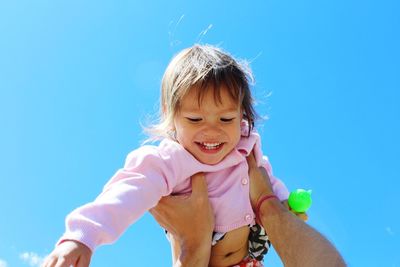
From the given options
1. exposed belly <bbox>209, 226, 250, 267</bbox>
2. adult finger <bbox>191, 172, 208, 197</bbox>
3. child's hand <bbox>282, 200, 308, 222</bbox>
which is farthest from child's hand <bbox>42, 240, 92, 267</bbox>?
child's hand <bbox>282, 200, 308, 222</bbox>

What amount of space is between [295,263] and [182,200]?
99cm

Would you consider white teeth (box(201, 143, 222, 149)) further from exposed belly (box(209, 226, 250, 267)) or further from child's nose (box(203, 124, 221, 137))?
exposed belly (box(209, 226, 250, 267))

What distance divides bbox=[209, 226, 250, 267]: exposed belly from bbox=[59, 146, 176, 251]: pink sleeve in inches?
23.9

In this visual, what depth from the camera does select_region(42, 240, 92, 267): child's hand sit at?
107 inches

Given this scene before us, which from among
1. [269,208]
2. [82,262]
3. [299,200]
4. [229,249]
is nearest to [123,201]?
[82,262]

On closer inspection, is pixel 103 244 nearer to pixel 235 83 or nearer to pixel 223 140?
pixel 223 140

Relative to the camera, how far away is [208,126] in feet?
13.0

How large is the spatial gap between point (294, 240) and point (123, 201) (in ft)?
4.40

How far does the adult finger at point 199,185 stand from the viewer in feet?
13.1

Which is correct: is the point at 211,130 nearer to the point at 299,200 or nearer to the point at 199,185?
the point at 199,185

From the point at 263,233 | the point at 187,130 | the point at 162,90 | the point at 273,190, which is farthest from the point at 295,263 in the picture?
the point at 162,90

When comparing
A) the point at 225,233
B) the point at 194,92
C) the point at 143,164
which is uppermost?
the point at 194,92

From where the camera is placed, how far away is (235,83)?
13.6ft

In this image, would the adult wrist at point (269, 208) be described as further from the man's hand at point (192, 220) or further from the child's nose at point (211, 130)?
the child's nose at point (211, 130)
